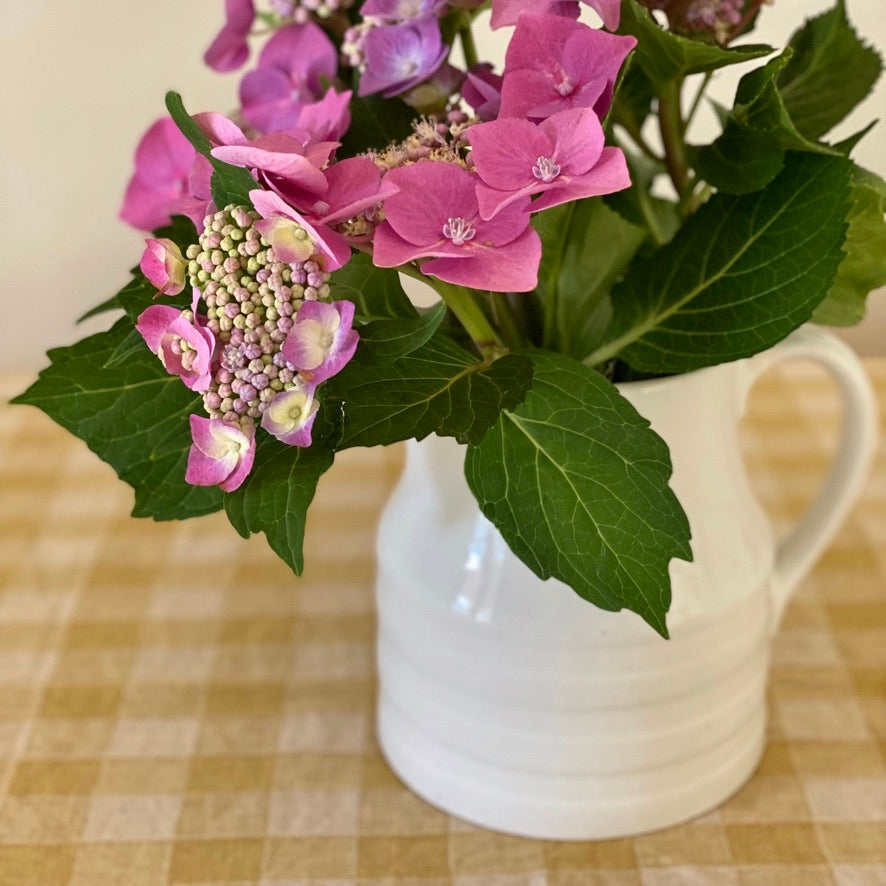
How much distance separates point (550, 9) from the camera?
0.35 meters

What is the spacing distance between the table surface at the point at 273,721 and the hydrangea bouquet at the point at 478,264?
17cm

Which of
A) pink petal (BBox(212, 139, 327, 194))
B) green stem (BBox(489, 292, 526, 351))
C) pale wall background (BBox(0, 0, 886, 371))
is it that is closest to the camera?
pink petal (BBox(212, 139, 327, 194))

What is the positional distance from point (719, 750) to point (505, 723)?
0.33 feet

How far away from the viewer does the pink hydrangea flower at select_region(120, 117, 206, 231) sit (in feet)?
1.51

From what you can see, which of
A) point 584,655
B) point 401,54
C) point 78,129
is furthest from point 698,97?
point 78,129

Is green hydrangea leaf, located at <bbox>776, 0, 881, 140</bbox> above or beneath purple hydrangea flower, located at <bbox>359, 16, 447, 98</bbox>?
beneath

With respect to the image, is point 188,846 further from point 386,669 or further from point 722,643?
point 722,643

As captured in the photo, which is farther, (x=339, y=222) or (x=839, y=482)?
(x=839, y=482)

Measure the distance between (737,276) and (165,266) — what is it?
0.20 metres

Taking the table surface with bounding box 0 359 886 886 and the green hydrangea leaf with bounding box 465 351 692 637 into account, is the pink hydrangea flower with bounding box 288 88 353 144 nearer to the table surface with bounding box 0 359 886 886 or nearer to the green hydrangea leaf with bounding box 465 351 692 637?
the green hydrangea leaf with bounding box 465 351 692 637

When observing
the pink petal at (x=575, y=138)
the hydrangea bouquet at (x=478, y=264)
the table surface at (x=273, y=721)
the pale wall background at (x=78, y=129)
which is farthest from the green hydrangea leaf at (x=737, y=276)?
the pale wall background at (x=78, y=129)

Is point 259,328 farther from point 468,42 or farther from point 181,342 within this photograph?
point 468,42

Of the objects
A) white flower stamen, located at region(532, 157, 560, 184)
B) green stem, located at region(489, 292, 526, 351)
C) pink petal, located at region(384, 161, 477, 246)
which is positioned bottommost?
green stem, located at region(489, 292, 526, 351)

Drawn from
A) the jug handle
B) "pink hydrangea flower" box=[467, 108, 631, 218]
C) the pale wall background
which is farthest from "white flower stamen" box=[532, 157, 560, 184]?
the pale wall background
